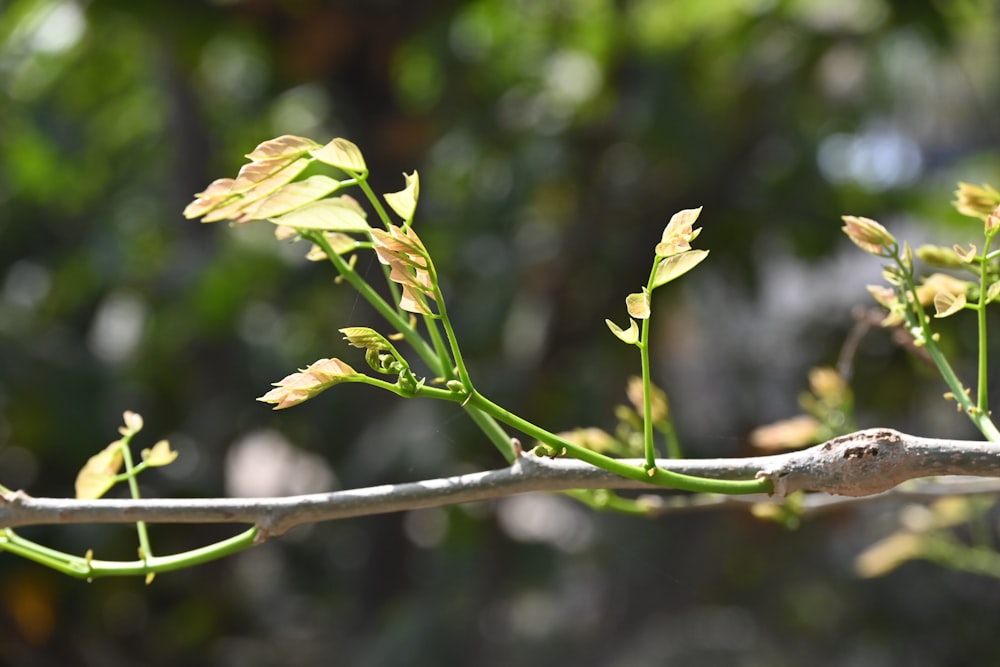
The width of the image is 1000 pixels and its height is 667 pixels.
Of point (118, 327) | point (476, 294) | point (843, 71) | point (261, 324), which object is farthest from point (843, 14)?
point (118, 327)

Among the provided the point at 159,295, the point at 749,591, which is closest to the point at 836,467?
the point at 159,295

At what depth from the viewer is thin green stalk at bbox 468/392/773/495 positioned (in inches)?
9.4

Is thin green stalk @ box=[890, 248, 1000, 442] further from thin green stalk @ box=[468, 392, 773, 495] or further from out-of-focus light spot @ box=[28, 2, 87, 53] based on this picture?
out-of-focus light spot @ box=[28, 2, 87, 53]

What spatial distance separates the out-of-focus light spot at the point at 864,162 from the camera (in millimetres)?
1354

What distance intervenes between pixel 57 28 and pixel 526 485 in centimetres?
140

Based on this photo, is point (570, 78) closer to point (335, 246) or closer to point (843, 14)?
point (843, 14)

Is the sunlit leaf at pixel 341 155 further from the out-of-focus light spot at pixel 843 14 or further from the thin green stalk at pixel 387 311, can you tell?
the out-of-focus light spot at pixel 843 14

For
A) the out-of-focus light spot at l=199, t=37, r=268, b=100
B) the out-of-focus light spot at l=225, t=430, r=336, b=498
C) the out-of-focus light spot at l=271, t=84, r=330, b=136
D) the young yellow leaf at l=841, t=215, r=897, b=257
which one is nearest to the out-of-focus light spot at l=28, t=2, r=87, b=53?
the out-of-focus light spot at l=199, t=37, r=268, b=100

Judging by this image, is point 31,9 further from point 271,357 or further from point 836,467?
point 836,467

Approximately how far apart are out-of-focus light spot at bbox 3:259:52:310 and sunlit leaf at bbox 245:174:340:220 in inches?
57.8

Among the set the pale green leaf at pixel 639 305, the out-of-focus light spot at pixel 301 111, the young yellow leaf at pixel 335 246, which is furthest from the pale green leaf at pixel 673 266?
the out-of-focus light spot at pixel 301 111

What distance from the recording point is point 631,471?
0.24 meters

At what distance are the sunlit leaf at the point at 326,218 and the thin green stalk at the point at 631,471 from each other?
58 millimetres

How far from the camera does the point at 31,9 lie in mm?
1371
